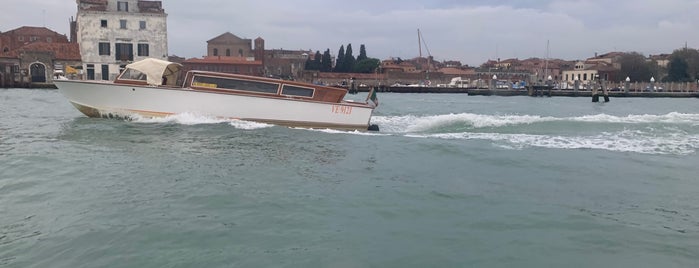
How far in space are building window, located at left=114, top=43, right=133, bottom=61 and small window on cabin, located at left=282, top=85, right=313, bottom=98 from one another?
1497 inches

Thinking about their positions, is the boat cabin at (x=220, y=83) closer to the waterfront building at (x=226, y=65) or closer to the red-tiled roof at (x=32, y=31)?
the red-tiled roof at (x=32, y=31)

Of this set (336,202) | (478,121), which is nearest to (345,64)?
(478,121)

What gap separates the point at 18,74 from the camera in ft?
163

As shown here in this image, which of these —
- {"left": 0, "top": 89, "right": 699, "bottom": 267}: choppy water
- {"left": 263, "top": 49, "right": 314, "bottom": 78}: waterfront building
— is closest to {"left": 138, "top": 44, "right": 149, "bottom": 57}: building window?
{"left": 0, "top": 89, "right": 699, "bottom": 267}: choppy water

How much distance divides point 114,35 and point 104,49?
1.46 metres

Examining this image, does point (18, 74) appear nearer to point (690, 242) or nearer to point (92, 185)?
point (92, 185)

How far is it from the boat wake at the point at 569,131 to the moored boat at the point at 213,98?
1.89 meters

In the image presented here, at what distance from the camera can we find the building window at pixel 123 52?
157 feet

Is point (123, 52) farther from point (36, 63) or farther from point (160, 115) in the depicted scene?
point (160, 115)

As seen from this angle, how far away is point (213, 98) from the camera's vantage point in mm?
14281

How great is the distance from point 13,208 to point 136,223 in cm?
160

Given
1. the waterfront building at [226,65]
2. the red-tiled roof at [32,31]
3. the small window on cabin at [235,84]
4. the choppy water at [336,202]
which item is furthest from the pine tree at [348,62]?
the choppy water at [336,202]

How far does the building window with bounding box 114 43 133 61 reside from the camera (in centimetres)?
4797

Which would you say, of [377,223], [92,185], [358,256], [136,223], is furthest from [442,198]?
[92,185]
